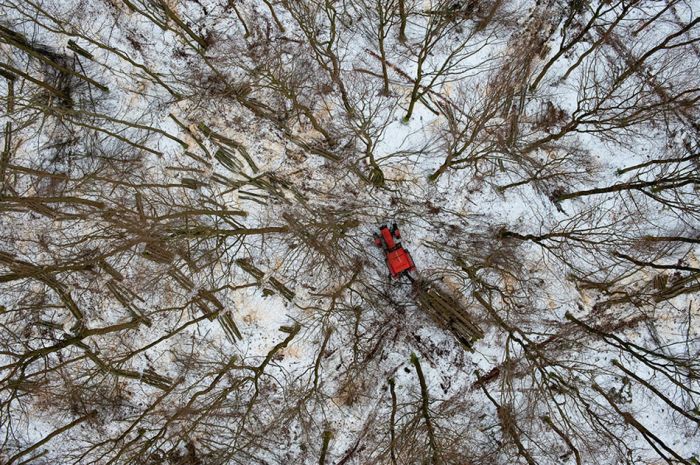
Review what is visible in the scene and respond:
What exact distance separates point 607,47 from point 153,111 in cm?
917

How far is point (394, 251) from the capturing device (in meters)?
8.71

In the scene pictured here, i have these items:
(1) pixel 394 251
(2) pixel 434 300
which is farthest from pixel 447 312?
(1) pixel 394 251

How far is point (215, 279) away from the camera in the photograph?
9.08 metres

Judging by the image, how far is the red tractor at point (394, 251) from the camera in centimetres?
862

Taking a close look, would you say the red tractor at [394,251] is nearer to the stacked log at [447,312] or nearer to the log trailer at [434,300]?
the log trailer at [434,300]

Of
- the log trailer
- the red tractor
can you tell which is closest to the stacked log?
the log trailer

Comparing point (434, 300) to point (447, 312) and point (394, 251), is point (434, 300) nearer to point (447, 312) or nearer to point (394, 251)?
point (447, 312)

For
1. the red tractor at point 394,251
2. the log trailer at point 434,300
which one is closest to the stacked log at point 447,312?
the log trailer at point 434,300

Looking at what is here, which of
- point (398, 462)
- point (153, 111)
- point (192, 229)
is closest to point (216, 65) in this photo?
point (153, 111)

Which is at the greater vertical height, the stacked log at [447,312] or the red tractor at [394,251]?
the red tractor at [394,251]

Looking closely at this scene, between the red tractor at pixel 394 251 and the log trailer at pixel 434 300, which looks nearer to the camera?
the red tractor at pixel 394 251

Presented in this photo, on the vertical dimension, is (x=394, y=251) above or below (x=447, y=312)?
above

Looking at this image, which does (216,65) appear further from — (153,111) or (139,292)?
(139,292)

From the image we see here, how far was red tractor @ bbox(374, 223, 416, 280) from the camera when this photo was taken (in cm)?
862
